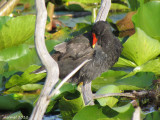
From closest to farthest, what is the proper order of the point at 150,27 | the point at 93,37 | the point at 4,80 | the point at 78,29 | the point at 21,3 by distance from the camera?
the point at 93,37 → the point at 4,80 → the point at 150,27 → the point at 78,29 → the point at 21,3

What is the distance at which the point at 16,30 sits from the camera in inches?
112

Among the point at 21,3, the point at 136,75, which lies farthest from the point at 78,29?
the point at 21,3

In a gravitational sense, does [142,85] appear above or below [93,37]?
below

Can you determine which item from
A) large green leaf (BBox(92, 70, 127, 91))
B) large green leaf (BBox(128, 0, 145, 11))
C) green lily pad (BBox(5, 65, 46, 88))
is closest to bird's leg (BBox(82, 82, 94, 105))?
large green leaf (BBox(92, 70, 127, 91))

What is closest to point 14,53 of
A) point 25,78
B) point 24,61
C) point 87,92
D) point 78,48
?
point 24,61

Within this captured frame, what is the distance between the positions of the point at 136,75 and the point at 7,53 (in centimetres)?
99

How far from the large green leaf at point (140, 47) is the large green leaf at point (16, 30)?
74 cm

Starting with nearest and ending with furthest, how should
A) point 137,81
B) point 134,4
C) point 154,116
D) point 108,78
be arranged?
point 154,116, point 137,81, point 108,78, point 134,4

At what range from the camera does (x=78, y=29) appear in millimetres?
3465

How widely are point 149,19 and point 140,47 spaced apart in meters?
0.33

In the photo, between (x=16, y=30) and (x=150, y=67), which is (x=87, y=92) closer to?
(x=150, y=67)

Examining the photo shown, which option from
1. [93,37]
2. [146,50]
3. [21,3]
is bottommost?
[21,3]

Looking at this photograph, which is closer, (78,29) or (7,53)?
(7,53)

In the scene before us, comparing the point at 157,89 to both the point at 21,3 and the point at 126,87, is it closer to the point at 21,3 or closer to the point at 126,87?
the point at 126,87
